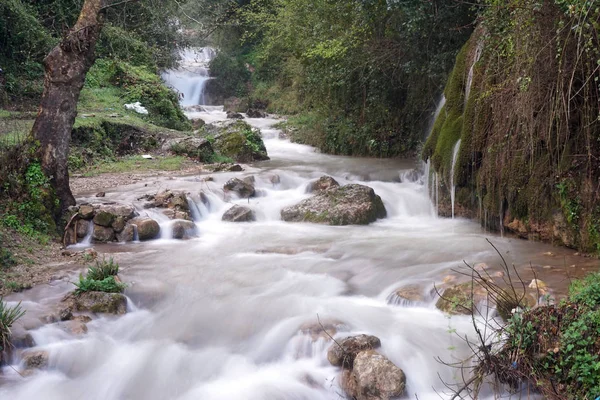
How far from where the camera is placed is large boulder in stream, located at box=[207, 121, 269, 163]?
17016mm

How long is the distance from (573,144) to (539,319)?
3.80 m

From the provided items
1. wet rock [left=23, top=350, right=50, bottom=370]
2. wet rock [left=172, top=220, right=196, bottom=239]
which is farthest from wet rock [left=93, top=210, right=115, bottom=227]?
wet rock [left=23, top=350, right=50, bottom=370]

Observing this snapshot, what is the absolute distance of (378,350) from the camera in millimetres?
5652

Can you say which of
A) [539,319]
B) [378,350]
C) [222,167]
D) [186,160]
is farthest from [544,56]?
[186,160]

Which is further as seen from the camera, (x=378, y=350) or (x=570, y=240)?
(x=570, y=240)

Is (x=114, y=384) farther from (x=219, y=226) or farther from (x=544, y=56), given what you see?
(x=544, y=56)

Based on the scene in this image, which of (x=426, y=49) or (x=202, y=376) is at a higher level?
(x=426, y=49)

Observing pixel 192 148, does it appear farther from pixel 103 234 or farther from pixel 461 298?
pixel 461 298

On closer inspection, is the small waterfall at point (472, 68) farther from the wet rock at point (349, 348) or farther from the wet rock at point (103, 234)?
the wet rock at point (103, 234)

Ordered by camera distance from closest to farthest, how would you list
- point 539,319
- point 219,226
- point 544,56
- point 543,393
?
point 543,393
point 539,319
point 544,56
point 219,226

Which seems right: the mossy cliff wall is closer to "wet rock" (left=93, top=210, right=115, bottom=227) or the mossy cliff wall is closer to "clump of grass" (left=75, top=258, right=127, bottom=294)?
"clump of grass" (left=75, top=258, right=127, bottom=294)

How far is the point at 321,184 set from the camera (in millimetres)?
12773

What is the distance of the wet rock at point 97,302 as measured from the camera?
21.4 feet

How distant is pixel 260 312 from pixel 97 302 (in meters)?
1.92
